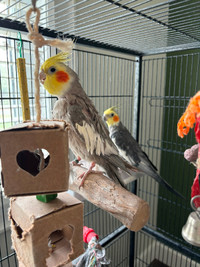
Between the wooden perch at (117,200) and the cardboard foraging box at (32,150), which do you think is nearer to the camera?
the cardboard foraging box at (32,150)

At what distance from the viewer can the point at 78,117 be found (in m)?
0.72

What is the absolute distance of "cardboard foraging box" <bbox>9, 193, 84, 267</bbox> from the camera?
40 cm

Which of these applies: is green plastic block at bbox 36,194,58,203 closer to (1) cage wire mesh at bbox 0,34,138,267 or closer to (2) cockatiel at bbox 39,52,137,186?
(2) cockatiel at bbox 39,52,137,186

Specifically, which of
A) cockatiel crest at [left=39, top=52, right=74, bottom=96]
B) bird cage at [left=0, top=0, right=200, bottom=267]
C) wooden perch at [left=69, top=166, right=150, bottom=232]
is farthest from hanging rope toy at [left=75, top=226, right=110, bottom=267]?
cockatiel crest at [left=39, top=52, right=74, bottom=96]

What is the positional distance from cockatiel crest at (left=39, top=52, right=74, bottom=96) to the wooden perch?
1.16 ft

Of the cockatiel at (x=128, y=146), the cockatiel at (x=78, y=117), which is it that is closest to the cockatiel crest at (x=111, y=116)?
the cockatiel at (x=128, y=146)

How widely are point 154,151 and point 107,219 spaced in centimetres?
84

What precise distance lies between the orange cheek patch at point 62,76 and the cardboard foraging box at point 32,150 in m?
0.36

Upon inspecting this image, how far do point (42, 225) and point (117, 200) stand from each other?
0.25m

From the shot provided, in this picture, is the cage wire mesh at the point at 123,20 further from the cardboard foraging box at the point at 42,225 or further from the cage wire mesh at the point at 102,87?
the cardboard foraging box at the point at 42,225

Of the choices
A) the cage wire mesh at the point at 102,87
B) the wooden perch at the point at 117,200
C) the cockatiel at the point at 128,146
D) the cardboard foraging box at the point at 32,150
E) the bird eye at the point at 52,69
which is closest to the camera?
the cardboard foraging box at the point at 32,150

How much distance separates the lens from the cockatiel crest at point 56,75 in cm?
63

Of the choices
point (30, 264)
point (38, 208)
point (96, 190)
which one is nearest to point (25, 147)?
point (38, 208)

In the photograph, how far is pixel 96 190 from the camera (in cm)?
67
